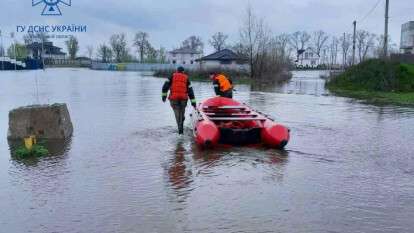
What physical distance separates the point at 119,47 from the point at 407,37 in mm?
72100

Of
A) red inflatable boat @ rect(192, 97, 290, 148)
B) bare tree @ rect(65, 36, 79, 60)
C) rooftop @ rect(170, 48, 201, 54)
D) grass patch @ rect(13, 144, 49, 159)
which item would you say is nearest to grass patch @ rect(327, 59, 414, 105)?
red inflatable boat @ rect(192, 97, 290, 148)

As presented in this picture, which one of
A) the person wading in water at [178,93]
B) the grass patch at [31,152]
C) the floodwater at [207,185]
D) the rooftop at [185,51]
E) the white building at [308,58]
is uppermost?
the rooftop at [185,51]

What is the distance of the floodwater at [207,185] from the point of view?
5602mm

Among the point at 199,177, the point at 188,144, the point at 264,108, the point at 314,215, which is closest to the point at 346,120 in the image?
the point at 264,108

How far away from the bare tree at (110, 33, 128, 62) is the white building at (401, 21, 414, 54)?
225 ft

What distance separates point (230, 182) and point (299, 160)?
217 centimetres

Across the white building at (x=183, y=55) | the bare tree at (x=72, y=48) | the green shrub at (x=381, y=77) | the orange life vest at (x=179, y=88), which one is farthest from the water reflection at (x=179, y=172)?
the white building at (x=183, y=55)

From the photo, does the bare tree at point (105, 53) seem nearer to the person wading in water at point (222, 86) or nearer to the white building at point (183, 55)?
the white building at point (183, 55)

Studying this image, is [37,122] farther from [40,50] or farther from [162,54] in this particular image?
[162,54]

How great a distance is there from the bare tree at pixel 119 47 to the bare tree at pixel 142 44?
3008 mm

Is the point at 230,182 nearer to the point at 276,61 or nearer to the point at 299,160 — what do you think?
the point at 299,160

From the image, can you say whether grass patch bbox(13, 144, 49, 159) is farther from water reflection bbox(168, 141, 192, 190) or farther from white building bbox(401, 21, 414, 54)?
white building bbox(401, 21, 414, 54)

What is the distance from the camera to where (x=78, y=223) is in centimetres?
554

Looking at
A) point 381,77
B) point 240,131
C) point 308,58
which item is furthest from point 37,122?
point 308,58
